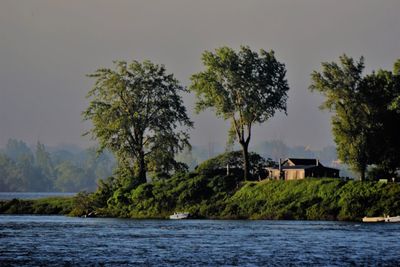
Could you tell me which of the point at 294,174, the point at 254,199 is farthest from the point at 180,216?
the point at 294,174

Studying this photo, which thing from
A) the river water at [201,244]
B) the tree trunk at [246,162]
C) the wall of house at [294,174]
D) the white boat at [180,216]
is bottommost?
the river water at [201,244]

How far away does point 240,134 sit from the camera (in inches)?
5960

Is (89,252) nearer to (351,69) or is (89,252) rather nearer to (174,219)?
(174,219)

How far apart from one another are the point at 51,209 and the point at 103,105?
1923 cm

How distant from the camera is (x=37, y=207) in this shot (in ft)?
521

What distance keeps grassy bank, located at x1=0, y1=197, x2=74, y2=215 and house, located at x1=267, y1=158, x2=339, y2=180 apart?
99.7ft

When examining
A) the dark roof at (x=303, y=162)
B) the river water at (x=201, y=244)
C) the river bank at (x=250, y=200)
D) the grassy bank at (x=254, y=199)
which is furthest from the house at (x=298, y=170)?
the river water at (x=201, y=244)

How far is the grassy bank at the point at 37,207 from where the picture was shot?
156375 millimetres

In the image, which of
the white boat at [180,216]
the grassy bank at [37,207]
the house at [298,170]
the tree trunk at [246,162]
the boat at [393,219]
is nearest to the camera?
the boat at [393,219]

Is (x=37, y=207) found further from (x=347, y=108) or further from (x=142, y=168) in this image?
(x=347, y=108)

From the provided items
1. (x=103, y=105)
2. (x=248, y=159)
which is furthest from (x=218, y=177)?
(x=103, y=105)

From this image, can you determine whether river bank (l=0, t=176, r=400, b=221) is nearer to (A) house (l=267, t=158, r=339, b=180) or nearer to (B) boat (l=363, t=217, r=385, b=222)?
(B) boat (l=363, t=217, r=385, b=222)

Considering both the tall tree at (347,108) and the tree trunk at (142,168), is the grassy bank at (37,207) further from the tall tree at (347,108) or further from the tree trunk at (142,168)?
the tall tree at (347,108)

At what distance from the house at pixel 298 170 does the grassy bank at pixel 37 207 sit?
99.7 ft
